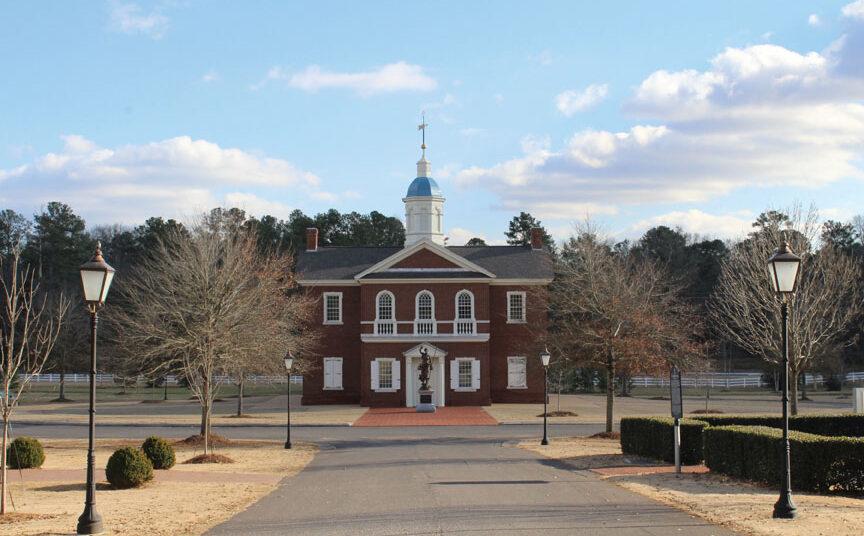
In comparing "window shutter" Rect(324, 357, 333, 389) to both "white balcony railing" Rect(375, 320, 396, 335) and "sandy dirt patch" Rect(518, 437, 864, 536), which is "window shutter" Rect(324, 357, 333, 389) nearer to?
"white balcony railing" Rect(375, 320, 396, 335)

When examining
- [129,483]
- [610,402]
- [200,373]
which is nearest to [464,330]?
[610,402]

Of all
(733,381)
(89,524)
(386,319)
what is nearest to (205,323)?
(89,524)

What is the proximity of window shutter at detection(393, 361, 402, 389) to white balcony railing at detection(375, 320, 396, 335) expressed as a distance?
1798mm

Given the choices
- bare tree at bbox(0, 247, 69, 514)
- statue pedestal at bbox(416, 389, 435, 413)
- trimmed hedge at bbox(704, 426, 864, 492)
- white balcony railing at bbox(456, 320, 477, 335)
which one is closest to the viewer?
bare tree at bbox(0, 247, 69, 514)

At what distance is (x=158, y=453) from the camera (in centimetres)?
2338

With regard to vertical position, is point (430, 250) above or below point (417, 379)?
above

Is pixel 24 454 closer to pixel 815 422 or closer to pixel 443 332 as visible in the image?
pixel 815 422

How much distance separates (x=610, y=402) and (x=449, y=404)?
18912 mm

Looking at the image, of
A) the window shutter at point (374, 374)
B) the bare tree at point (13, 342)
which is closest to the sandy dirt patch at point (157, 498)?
the bare tree at point (13, 342)

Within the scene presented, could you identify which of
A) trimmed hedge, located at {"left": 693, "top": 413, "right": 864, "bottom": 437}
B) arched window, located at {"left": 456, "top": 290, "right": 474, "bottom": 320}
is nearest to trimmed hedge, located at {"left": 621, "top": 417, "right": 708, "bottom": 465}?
trimmed hedge, located at {"left": 693, "top": 413, "right": 864, "bottom": 437}

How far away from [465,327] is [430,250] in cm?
480

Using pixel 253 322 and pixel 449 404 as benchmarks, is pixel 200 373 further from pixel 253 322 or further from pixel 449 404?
pixel 449 404

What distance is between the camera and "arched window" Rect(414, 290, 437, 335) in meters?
51.8

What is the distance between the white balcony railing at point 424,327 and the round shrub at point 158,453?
28685 millimetres
